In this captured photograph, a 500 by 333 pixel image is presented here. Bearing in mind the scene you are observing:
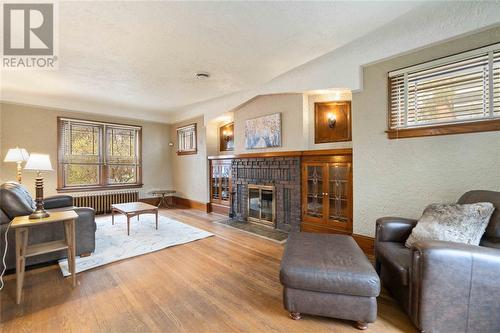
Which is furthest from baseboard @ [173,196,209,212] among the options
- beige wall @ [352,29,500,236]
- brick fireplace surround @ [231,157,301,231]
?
beige wall @ [352,29,500,236]

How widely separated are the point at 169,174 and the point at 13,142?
3607 millimetres

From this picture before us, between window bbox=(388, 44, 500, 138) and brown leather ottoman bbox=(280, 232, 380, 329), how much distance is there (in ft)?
5.99

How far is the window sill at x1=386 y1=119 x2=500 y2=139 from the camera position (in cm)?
221

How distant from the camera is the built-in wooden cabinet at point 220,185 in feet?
17.9

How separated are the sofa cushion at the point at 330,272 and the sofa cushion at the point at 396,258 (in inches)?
9.3

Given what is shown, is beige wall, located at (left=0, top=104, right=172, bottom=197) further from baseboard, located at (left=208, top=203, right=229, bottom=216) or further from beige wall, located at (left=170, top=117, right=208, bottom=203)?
baseboard, located at (left=208, top=203, right=229, bottom=216)

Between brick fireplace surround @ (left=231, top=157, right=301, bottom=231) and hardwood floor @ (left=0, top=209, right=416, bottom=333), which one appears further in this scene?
brick fireplace surround @ (left=231, top=157, right=301, bottom=231)

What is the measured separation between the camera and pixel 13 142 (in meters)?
4.84

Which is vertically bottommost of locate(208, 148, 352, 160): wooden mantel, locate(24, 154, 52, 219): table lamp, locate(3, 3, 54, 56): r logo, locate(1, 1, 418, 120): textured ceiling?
locate(24, 154, 52, 219): table lamp

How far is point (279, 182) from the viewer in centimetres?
426

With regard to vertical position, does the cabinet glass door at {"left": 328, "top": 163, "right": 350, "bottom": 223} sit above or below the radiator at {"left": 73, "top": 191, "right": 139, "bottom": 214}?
above

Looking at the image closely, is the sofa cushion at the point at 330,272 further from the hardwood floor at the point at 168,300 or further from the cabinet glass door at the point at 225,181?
the cabinet glass door at the point at 225,181

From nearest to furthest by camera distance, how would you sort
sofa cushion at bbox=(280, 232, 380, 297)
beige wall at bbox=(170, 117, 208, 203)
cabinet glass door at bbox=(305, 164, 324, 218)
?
1. sofa cushion at bbox=(280, 232, 380, 297)
2. cabinet glass door at bbox=(305, 164, 324, 218)
3. beige wall at bbox=(170, 117, 208, 203)

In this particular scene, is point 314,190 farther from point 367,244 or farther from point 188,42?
point 188,42
